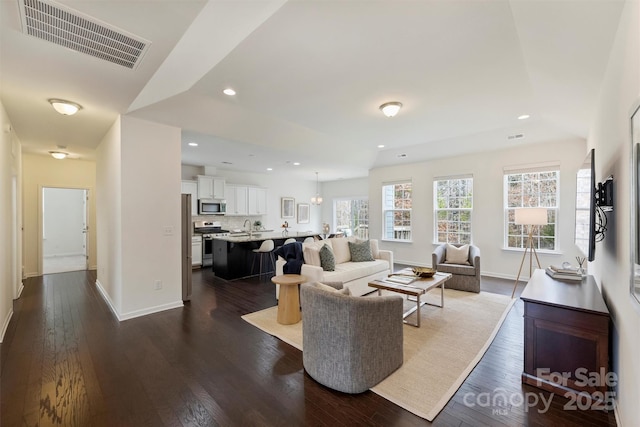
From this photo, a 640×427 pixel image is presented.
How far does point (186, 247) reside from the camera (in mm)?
4465

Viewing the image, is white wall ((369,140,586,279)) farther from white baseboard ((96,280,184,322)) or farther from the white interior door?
the white interior door

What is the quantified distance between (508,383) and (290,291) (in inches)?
91.8

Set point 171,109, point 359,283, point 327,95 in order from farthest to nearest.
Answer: point 359,283, point 171,109, point 327,95

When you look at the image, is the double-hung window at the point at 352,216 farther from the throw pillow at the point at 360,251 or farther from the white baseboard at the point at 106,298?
the white baseboard at the point at 106,298

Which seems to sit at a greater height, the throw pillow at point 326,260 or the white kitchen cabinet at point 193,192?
the white kitchen cabinet at point 193,192

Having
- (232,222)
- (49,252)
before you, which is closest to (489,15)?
(232,222)

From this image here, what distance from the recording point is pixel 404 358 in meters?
2.61

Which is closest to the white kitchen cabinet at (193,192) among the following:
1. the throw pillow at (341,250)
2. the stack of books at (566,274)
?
the throw pillow at (341,250)

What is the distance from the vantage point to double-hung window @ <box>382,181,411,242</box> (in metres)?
7.32

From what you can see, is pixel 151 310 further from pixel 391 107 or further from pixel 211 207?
pixel 391 107

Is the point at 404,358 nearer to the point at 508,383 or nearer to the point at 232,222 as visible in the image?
the point at 508,383

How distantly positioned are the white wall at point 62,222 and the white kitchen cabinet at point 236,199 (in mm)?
5052

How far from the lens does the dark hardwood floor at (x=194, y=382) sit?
1889 millimetres

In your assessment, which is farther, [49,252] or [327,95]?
[49,252]
